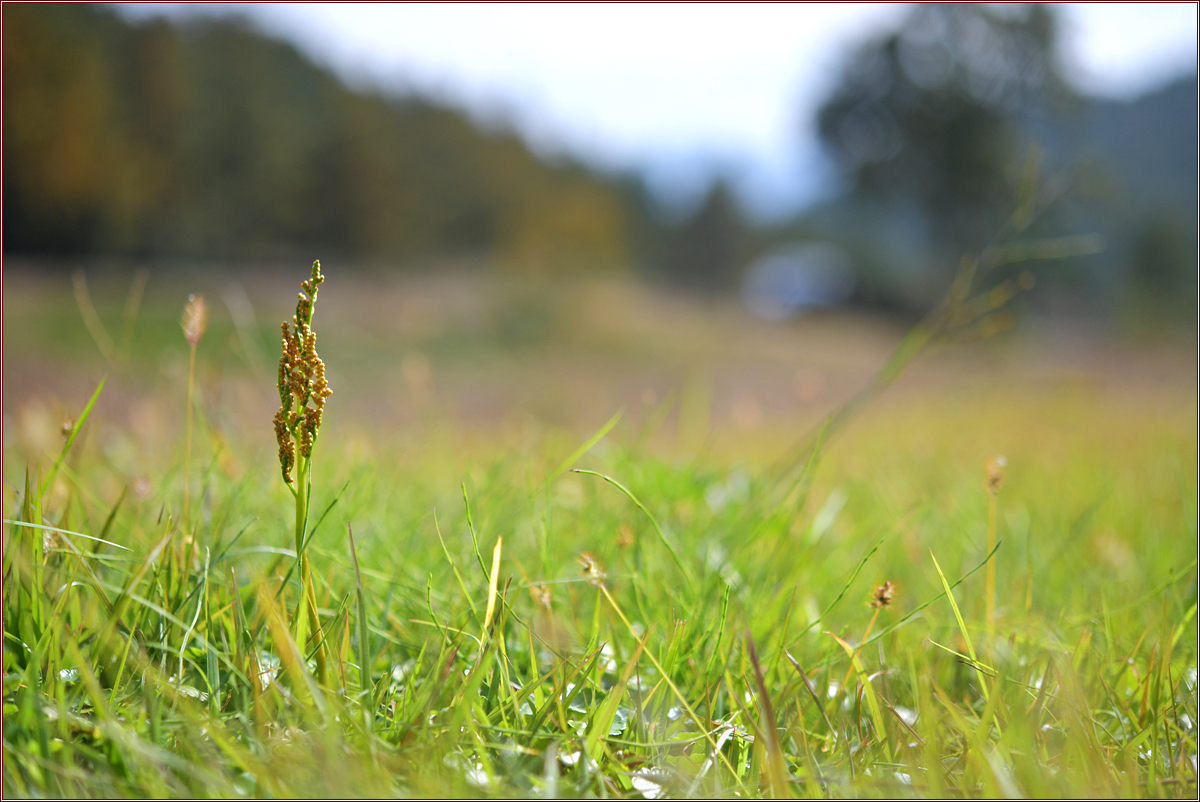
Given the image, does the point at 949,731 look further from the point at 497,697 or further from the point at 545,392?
the point at 545,392

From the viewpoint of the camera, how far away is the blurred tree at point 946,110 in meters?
14.9

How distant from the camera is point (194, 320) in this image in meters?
0.87

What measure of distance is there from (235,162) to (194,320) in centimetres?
1585

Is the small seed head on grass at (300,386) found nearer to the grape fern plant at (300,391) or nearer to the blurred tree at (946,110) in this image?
the grape fern plant at (300,391)

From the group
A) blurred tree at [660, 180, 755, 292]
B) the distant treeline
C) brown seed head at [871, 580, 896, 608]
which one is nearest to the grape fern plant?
brown seed head at [871, 580, 896, 608]

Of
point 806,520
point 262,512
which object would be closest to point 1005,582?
point 806,520

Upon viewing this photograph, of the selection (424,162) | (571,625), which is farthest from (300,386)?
(424,162)

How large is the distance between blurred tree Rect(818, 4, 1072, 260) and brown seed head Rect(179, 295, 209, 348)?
54.4 ft

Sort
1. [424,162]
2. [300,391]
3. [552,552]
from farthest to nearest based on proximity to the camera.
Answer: [424,162]
[552,552]
[300,391]

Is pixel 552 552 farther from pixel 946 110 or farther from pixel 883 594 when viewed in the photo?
pixel 946 110

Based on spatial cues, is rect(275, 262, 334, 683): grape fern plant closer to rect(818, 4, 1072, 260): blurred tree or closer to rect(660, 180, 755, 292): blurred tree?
rect(818, 4, 1072, 260): blurred tree

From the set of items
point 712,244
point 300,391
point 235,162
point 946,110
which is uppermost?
point 946,110

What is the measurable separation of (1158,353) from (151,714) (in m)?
14.1

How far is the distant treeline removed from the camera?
954 cm
